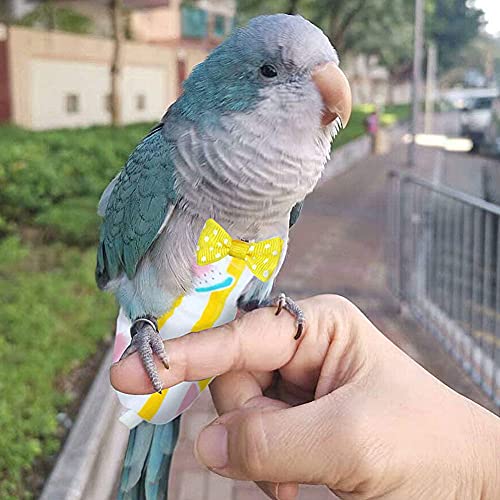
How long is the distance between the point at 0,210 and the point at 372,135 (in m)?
14.2

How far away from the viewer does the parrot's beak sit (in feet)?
4.21

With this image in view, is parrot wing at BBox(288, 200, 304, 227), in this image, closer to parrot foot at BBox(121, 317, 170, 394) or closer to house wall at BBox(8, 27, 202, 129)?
parrot foot at BBox(121, 317, 170, 394)

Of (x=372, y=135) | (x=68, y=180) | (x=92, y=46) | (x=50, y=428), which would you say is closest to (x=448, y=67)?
(x=372, y=135)

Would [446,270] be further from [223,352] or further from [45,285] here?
[223,352]

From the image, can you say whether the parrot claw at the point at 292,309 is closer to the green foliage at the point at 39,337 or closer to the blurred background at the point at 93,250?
the blurred background at the point at 93,250

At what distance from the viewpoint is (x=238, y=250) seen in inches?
54.4

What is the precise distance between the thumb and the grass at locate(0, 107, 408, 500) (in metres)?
1.63

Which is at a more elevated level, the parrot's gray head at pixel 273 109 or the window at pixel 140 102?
the parrot's gray head at pixel 273 109

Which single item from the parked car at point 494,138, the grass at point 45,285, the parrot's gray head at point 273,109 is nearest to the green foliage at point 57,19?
the grass at point 45,285

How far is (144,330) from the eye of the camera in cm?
144

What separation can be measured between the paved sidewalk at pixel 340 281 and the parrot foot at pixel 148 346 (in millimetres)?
1805

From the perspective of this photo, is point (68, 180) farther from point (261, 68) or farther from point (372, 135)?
point (372, 135)

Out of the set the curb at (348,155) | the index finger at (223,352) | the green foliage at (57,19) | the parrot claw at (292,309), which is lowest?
the curb at (348,155)

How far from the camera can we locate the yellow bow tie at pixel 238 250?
4.42 feet
